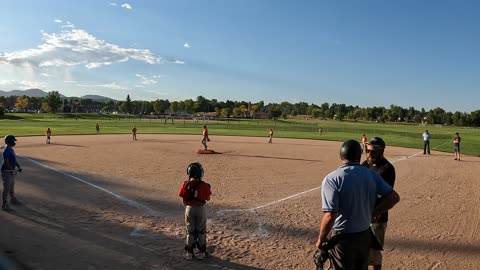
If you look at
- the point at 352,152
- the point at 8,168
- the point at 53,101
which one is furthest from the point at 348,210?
the point at 53,101

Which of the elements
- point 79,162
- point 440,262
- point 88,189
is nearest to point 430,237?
point 440,262

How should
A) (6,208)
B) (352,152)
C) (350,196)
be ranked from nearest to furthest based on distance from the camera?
(350,196)
(352,152)
(6,208)

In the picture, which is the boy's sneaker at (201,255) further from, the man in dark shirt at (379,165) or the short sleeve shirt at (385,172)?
the short sleeve shirt at (385,172)

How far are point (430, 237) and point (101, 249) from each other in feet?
23.8

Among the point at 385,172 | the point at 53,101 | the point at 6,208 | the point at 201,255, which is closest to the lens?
the point at 385,172

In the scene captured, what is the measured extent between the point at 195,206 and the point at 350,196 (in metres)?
3.54

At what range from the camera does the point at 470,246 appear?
315 inches

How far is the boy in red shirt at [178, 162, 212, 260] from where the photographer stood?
6.79m

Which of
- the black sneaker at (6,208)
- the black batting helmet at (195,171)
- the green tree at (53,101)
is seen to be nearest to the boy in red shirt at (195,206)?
the black batting helmet at (195,171)

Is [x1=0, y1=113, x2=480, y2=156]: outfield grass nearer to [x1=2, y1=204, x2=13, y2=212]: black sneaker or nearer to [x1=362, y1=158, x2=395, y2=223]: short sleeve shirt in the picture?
[x1=362, y1=158, x2=395, y2=223]: short sleeve shirt

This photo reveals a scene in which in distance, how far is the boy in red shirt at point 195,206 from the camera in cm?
679

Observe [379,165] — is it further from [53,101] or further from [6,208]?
[53,101]

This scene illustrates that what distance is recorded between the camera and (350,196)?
13.3 feet

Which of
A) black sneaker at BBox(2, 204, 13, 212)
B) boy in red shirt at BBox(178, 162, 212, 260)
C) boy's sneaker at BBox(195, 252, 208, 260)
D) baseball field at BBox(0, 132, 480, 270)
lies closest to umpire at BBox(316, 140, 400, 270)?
baseball field at BBox(0, 132, 480, 270)
